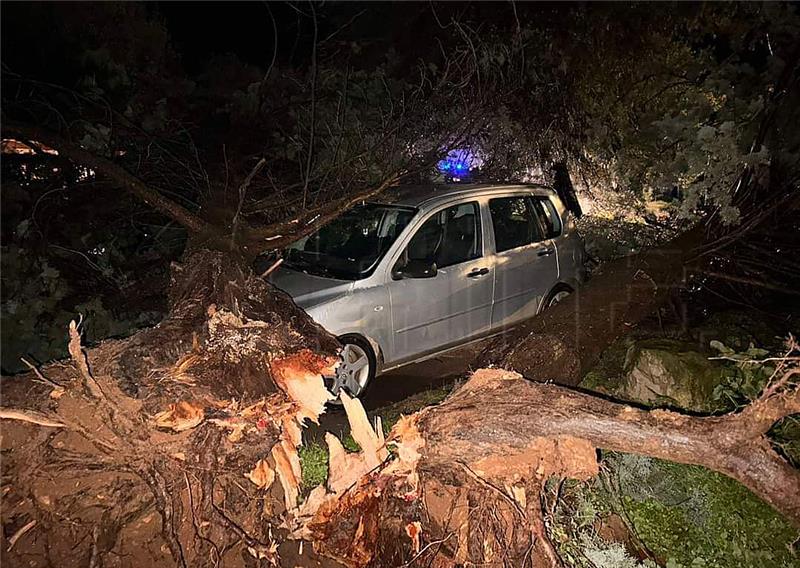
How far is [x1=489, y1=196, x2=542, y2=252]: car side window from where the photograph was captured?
220 inches

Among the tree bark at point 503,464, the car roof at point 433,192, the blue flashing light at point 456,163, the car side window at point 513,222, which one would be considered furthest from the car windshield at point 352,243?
the blue flashing light at point 456,163

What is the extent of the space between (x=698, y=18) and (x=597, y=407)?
6.08 m

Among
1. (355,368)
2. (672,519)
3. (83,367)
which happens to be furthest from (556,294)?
(83,367)

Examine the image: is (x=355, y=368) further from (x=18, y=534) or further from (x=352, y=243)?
→ (x=18, y=534)

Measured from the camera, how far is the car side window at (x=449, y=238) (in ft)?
16.5

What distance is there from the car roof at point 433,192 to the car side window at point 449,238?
5.2 inches

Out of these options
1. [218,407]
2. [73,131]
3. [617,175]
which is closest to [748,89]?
[617,175]

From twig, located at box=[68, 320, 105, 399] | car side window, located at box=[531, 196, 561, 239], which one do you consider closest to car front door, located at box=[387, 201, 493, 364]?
car side window, located at box=[531, 196, 561, 239]

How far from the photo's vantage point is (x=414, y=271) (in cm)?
475

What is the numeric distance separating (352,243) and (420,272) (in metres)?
0.75

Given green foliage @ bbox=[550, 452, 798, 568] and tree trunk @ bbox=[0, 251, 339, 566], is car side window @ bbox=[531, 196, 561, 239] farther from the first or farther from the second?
tree trunk @ bbox=[0, 251, 339, 566]

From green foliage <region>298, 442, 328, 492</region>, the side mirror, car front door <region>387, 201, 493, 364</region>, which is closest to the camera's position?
green foliage <region>298, 442, 328, 492</region>

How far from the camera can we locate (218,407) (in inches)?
114

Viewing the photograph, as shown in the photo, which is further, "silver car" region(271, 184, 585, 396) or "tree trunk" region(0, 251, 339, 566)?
"silver car" region(271, 184, 585, 396)
